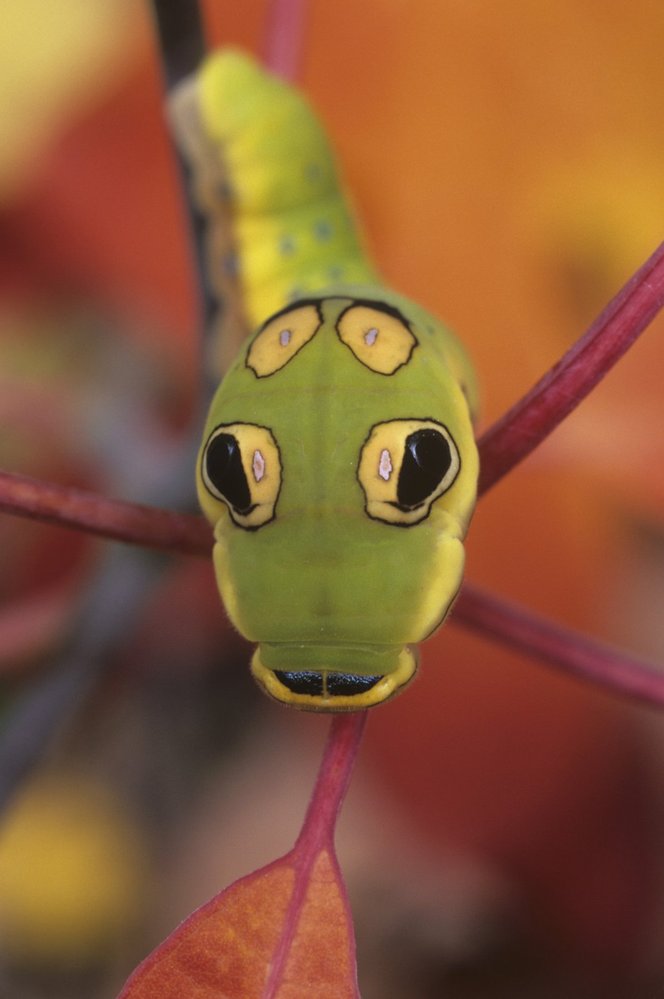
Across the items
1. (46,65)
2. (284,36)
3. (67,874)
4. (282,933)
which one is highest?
(284,36)

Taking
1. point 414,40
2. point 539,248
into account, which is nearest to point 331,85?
point 414,40

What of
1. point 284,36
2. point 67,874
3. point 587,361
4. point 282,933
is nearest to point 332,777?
point 282,933

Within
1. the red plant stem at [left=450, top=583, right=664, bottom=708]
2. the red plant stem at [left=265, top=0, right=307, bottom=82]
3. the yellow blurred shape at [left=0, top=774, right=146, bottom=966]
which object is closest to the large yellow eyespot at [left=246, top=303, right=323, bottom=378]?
the red plant stem at [left=450, top=583, right=664, bottom=708]

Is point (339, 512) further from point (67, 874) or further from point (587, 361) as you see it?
point (67, 874)

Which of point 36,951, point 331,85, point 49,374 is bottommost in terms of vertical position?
point 36,951

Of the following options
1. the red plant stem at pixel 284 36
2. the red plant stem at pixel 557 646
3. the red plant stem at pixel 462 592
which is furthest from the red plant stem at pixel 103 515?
the red plant stem at pixel 284 36

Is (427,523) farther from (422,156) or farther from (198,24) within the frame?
(422,156)
